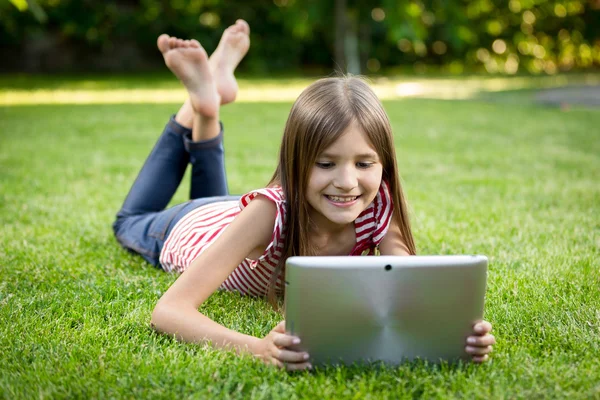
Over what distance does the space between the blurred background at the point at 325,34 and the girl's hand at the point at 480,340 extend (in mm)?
14218

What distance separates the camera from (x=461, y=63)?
23531 mm

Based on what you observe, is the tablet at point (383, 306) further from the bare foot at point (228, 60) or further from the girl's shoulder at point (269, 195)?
the bare foot at point (228, 60)

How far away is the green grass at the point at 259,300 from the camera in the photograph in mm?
1837

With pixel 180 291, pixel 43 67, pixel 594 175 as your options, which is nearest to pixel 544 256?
pixel 180 291

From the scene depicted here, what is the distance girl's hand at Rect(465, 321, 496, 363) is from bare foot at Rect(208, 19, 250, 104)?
2.23 metres

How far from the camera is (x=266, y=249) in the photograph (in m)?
2.22

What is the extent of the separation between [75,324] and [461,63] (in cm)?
2269

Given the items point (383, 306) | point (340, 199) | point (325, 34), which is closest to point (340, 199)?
point (340, 199)

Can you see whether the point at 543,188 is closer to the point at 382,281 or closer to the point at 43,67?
the point at 382,281

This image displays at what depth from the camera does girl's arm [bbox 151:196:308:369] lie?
2.06 m

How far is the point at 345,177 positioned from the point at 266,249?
36 cm

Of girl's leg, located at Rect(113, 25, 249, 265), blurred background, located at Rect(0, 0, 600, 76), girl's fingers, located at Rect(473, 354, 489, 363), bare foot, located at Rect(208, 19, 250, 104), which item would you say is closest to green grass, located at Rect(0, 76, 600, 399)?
girl's fingers, located at Rect(473, 354, 489, 363)

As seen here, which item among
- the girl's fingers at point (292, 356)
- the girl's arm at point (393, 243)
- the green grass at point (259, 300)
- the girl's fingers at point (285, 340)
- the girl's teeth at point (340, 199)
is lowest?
the green grass at point (259, 300)

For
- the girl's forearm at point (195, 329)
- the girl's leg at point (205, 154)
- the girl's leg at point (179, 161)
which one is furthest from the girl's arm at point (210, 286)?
the girl's leg at point (205, 154)
